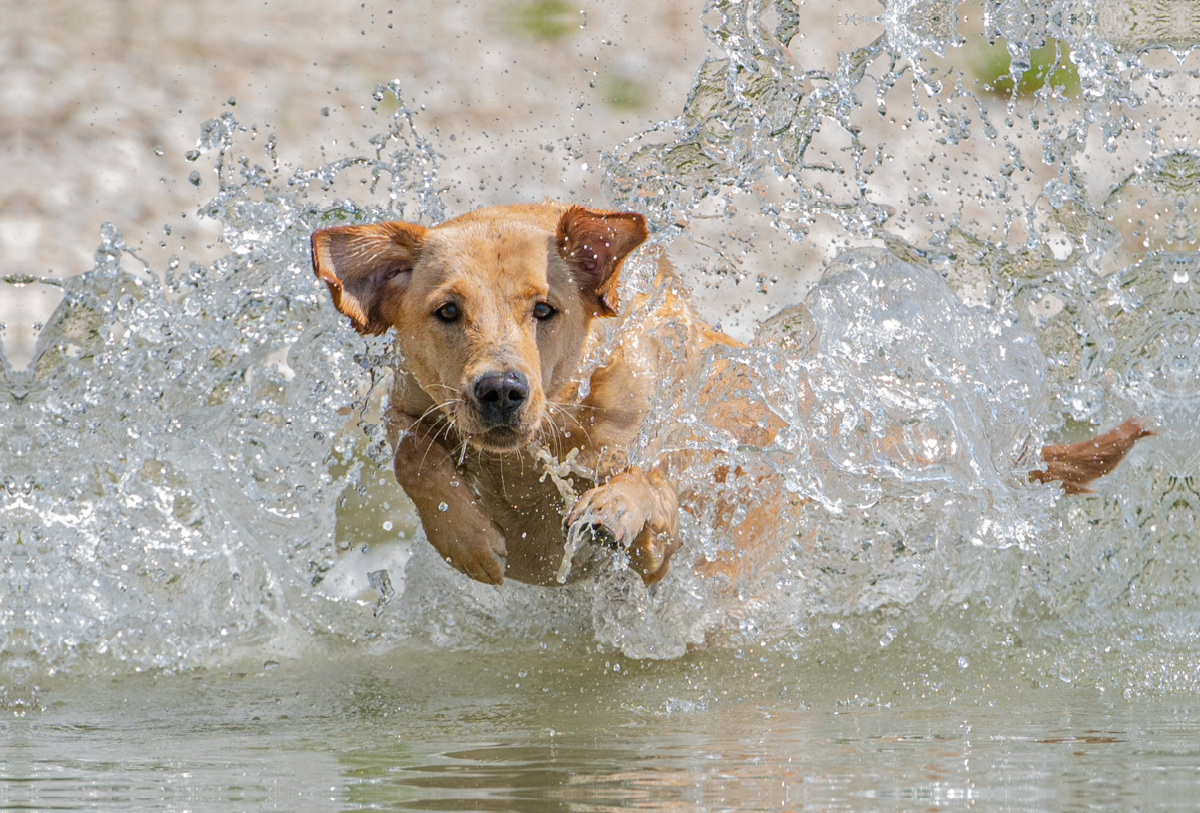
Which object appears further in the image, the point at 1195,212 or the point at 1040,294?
the point at 1195,212

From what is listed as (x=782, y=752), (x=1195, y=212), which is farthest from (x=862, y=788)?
(x=1195, y=212)

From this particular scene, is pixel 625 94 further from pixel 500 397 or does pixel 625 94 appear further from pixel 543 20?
→ pixel 500 397

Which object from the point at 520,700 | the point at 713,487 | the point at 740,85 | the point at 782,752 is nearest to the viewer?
the point at 782,752

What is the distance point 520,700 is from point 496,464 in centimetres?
83

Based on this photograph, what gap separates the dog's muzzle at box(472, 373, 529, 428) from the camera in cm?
381

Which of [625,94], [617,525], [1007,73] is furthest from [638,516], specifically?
[1007,73]

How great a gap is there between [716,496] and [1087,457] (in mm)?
1242

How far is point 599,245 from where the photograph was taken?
4266mm

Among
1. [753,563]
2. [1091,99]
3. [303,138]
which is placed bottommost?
[753,563]

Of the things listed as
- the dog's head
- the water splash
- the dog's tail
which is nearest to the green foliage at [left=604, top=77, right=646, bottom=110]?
the water splash

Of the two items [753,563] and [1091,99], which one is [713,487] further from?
[1091,99]

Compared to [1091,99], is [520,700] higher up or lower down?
lower down

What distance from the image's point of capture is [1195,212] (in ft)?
30.8

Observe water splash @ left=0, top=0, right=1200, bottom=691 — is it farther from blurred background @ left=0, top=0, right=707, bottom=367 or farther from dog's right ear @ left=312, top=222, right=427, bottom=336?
blurred background @ left=0, top=0, right=707, bottom=367
